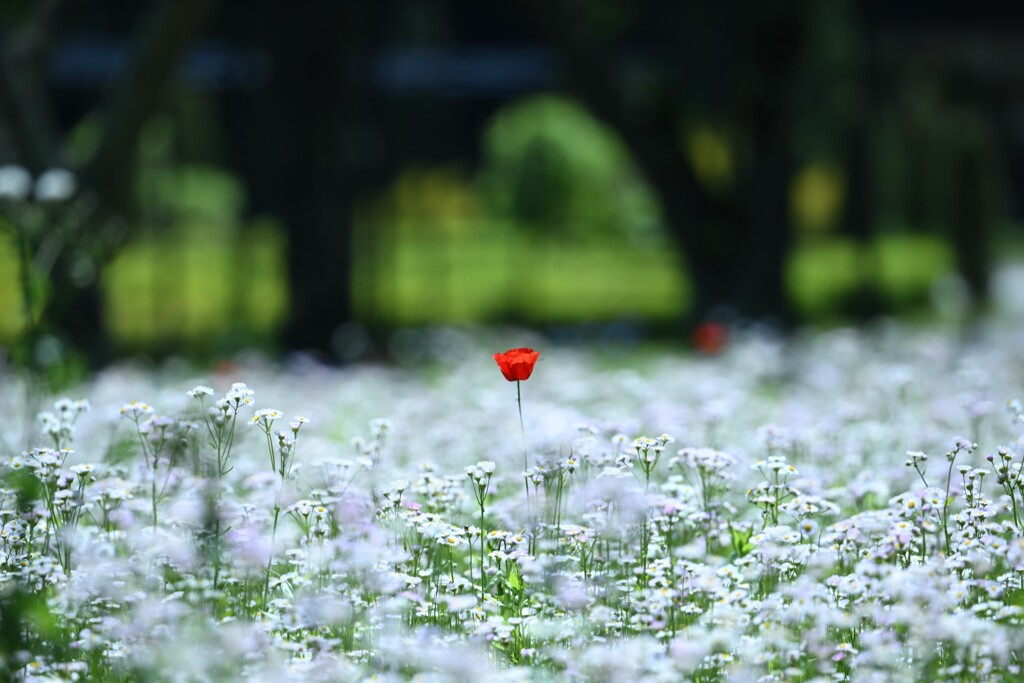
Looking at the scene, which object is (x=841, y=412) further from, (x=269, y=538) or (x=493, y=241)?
(x=493, y=241)

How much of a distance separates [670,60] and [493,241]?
560cm

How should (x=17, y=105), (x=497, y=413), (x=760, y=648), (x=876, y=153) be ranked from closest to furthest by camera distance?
(x=760, y=648) < (x=497, y=413) < (x=17, y=105) < (x=876, y=153)

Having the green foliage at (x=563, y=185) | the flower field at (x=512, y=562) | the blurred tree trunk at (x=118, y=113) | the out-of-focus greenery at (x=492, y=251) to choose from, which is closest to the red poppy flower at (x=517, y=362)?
the flower field at (x=512, y=562)

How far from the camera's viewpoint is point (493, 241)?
22.9 metres

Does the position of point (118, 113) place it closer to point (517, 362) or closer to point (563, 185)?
point (517, 362)

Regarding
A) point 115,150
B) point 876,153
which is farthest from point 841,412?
point 876,153

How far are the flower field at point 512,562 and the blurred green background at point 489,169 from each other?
147 centimetres

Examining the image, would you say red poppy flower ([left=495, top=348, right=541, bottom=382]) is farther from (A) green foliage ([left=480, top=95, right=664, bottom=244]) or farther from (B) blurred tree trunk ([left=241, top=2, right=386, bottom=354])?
(A) green foliage ([left=480, top=95, right=664, bottom=244])

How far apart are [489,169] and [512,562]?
2147 cm

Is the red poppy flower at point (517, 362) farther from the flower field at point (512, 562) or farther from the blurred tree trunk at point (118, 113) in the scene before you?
the blurred tree trunk at point (118, 113)

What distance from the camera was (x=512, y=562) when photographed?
13.5ft

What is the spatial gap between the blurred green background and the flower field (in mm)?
1467

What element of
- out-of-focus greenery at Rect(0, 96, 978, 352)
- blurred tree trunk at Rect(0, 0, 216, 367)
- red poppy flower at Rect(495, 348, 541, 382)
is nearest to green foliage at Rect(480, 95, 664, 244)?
out-of-focus greenery at Rect(0, 96, 978, 352)

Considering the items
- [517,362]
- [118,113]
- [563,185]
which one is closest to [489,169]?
[563,185]
